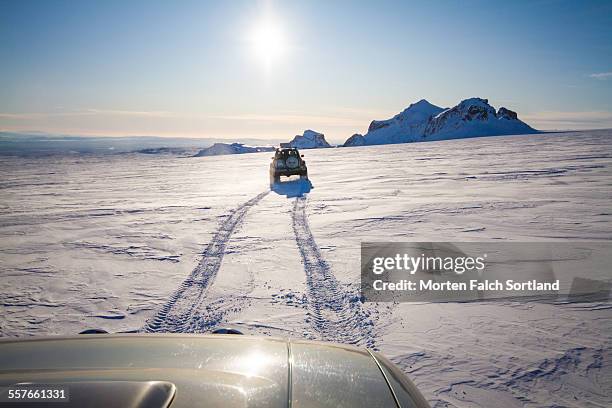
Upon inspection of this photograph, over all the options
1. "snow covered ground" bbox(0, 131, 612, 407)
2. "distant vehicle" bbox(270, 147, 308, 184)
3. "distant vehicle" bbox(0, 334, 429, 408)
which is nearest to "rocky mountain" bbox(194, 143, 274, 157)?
"distant vehicle" bbox(270, 147, 308, 184)

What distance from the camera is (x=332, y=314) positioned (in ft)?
15.5

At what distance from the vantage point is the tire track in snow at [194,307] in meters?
4.49

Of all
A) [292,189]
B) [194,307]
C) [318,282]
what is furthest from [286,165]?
[194,307]

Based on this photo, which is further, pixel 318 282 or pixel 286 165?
pixel 286 165

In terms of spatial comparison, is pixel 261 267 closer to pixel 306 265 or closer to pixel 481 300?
pixel 306 265

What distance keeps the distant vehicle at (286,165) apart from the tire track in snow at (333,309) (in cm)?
1319

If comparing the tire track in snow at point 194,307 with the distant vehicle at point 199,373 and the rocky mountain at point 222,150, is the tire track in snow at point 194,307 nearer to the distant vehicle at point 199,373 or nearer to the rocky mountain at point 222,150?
the distant vehicle at point 199,373

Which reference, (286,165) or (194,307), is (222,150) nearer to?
(286,165)

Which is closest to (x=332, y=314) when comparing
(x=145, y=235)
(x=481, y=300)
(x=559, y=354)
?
(x=481, y=300)

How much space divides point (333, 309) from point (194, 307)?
1.88 metres

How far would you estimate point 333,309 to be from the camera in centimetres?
487

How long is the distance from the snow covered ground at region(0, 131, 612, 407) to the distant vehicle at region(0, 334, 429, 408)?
6.23ft

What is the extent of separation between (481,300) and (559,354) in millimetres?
1425

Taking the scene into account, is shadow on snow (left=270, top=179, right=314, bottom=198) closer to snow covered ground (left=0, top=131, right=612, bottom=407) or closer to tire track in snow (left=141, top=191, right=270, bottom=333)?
snow covered ground (left=0, top=131, right=612, bottom=407)
